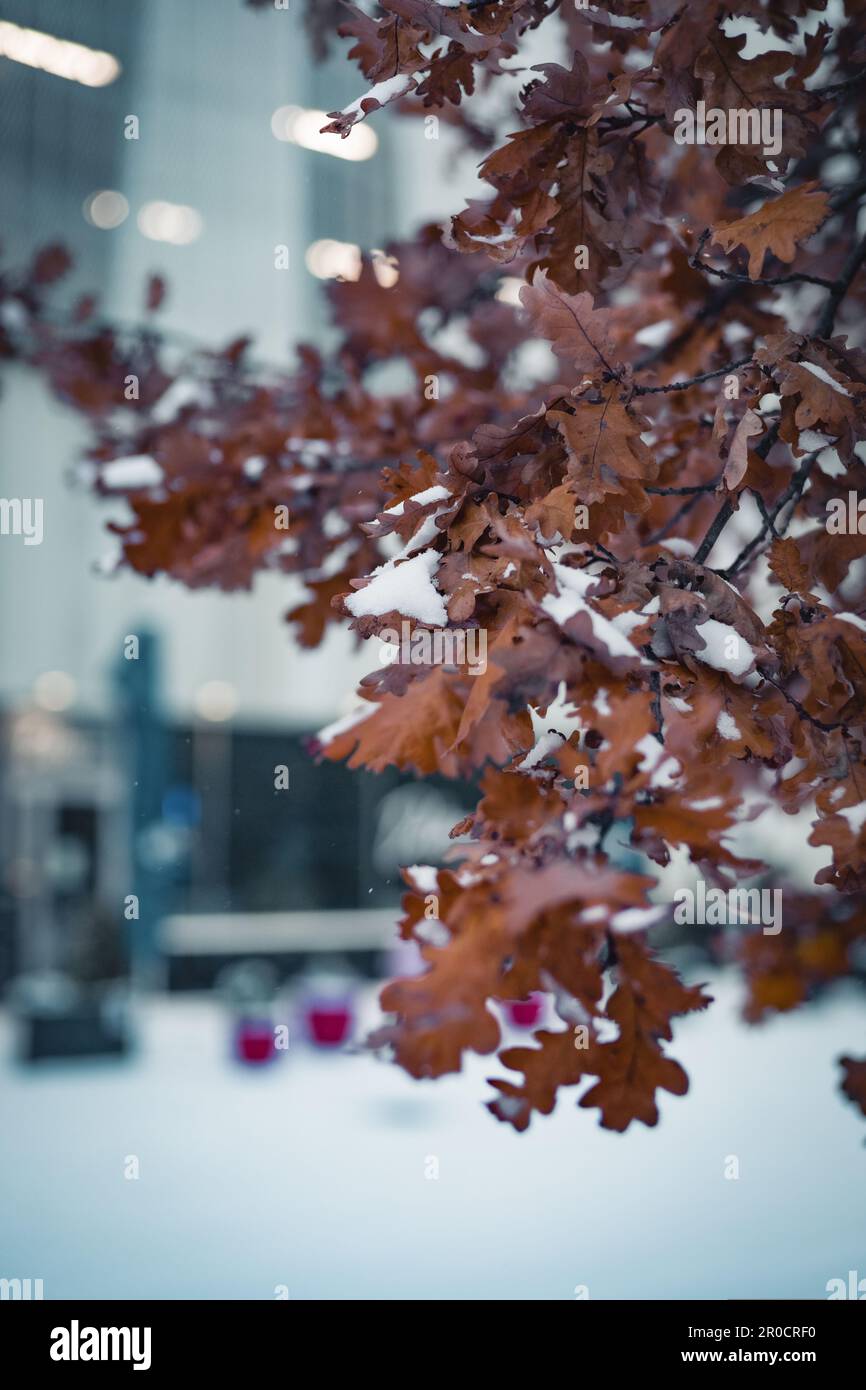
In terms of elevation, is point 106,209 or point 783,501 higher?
point 106,209

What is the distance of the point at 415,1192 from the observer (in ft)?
13.5

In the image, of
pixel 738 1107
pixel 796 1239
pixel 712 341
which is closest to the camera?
pixel 712 341

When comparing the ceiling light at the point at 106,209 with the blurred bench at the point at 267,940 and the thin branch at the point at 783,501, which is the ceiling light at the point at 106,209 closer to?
the blurred bench at the point at 267,940

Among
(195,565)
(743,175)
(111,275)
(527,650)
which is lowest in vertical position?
(527,650)

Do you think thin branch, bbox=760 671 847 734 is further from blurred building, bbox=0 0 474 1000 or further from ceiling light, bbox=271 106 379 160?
blurred building, bbox=0 0 474 1000

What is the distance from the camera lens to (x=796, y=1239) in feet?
11.0

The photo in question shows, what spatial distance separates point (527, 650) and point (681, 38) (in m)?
0.77

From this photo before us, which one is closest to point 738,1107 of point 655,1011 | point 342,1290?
point 342,1290

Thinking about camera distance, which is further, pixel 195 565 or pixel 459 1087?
pixel 459 1087

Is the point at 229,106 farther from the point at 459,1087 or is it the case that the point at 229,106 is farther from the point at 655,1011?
the point at 655,1011
